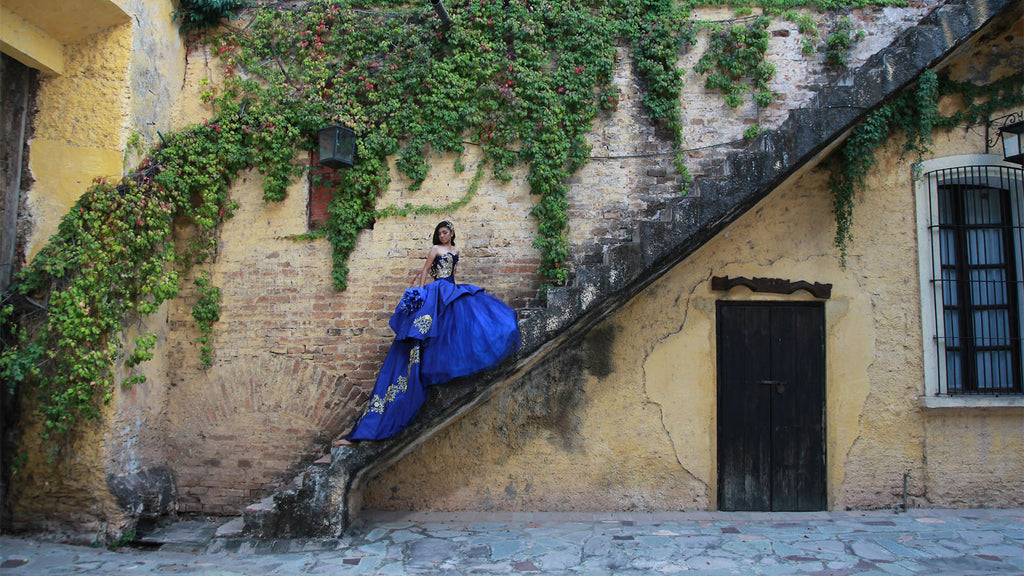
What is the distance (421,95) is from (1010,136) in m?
5.48

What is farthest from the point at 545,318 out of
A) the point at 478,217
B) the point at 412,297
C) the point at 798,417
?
the point at 798,417

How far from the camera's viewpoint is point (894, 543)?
482 cm

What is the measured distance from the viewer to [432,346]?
4926 mm

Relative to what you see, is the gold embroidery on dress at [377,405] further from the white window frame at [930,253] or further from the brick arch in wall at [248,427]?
the white window frame at [930,253]

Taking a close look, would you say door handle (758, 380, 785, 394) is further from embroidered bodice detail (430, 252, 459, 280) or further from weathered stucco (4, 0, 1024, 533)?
embroidered bodice detail (430, 252, 459, 280)

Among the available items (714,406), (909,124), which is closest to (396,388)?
(714,406)

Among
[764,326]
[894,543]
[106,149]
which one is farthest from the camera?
[764,326]

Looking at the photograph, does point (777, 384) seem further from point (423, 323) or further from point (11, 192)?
point (11, 192)

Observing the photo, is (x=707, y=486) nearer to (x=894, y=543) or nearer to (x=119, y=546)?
(x=894, y=543)

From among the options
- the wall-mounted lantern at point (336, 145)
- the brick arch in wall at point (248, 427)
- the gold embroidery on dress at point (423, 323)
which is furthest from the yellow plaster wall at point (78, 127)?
the gold embroidery on dress at point (423, 323)

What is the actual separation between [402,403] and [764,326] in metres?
3.48

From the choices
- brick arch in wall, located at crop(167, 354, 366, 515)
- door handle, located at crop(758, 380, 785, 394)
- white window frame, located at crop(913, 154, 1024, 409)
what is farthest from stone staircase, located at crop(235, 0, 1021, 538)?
door handle, located at crop(758, 380, 785, 394)

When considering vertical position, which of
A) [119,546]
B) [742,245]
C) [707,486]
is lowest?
[119,546]

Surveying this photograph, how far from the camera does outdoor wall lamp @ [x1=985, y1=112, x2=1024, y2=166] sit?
5398 millimetres
